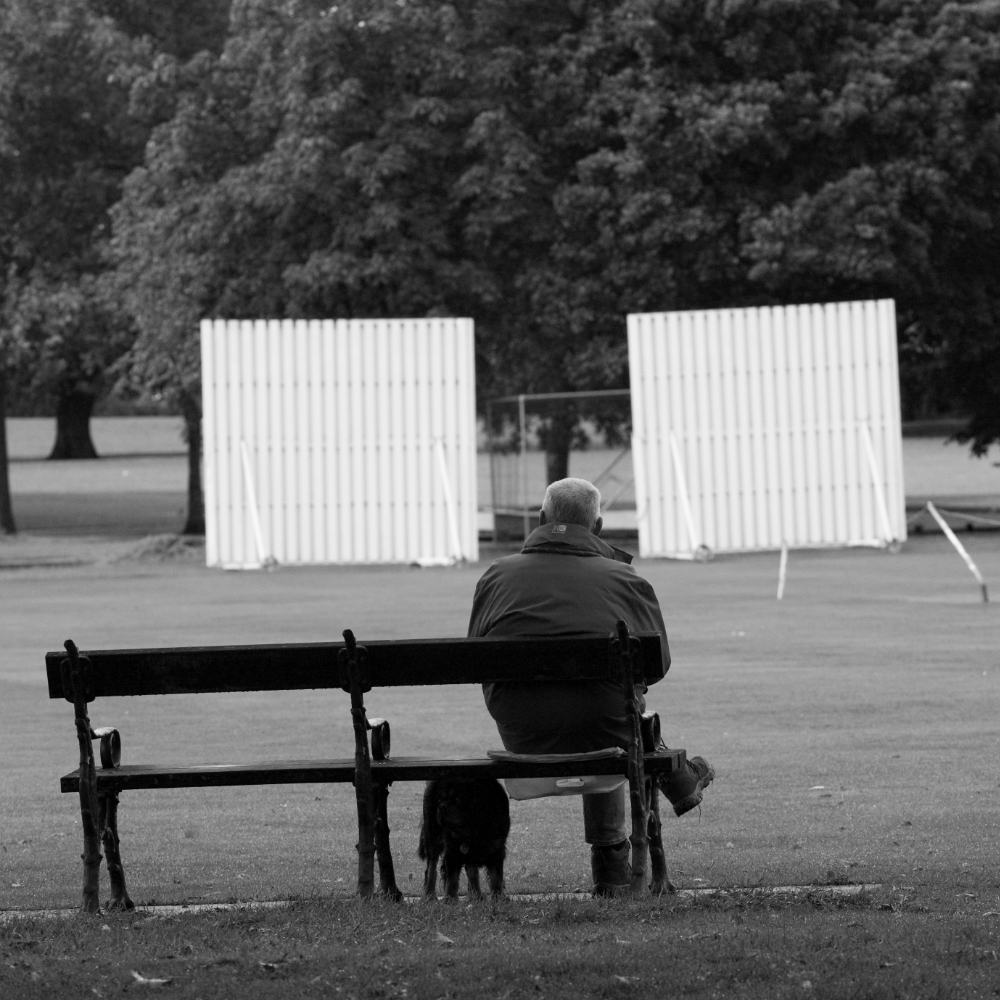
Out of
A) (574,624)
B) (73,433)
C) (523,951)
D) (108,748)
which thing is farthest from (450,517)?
(73,433)

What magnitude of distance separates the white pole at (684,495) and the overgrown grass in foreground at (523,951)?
22.0 meters

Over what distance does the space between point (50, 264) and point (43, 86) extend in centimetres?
335

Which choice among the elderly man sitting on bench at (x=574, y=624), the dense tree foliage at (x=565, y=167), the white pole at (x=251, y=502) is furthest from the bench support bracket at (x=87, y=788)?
the dense tree foliage at (x=565, y=167)

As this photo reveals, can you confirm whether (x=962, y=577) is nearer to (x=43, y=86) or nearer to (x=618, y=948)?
(x=618, y=948)

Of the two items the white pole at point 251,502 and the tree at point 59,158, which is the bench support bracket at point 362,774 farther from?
the tree at point 59,158

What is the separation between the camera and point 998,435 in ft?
124

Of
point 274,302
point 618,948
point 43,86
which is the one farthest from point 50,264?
point 618,948

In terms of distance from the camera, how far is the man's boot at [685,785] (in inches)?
246

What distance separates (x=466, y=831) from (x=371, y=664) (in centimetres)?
64

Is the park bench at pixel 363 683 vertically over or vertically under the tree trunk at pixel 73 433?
over

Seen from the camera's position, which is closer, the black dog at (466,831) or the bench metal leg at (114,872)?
the bench metal leg at (114,872)

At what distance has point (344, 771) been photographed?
6008 millimetres

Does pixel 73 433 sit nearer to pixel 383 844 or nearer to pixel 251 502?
pixel 251 502

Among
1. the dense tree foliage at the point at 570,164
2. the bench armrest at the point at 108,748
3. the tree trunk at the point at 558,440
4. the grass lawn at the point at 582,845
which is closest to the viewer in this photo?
the grass lawn at the point at 582,845
